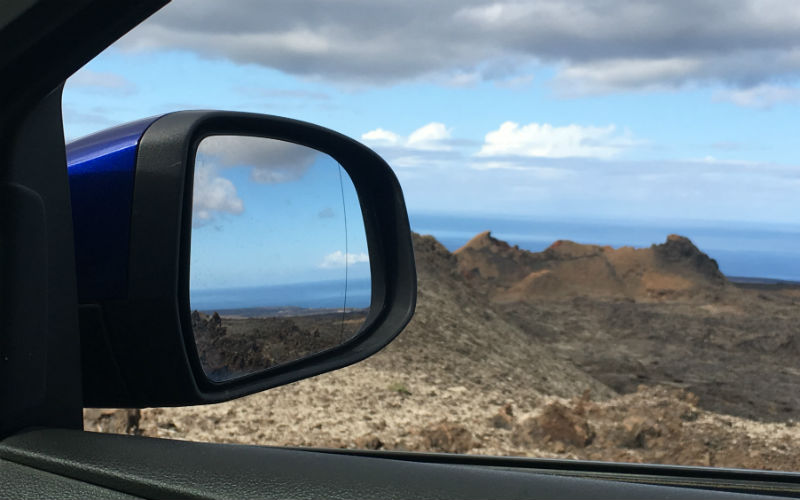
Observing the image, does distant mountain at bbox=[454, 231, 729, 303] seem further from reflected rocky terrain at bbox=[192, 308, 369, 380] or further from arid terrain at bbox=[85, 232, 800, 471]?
reflected rocky terrain at bbox=[192, 308, 369, 380]

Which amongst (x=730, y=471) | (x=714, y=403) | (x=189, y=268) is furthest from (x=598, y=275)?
(x=189, y=268)

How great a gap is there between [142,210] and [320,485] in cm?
50

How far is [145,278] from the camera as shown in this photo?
4.10 ft

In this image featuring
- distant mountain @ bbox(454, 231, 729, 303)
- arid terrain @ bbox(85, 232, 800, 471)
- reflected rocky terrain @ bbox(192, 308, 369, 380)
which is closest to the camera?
reflected rocky terrain @ bbox(192, 308, 369, 380)

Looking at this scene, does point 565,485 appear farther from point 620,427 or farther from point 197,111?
point 620,427

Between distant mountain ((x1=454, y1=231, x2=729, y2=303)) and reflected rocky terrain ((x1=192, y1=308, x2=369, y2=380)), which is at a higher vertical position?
distant mountain ((x1=454, y1=231, x2=729, y2=303))

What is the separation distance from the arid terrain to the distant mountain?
0.27 meters

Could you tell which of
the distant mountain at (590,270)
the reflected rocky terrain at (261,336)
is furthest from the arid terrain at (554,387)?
the reflected rocky terrain at (261,336)

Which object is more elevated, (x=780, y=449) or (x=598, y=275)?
(x=598, y=275)

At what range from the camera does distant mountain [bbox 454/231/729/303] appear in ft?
77.3

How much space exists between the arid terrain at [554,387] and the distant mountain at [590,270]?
0.87ft

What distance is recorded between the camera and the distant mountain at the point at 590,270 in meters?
23.5

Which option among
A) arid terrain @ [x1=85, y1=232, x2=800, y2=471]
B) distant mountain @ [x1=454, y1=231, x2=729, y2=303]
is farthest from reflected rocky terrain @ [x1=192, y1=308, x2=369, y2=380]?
distant mountain @ [x1=454, y1=231, x2=729, y2=303]

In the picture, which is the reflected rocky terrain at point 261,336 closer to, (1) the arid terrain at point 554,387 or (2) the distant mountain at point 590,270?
(1) the arid terrain at point 554,387
